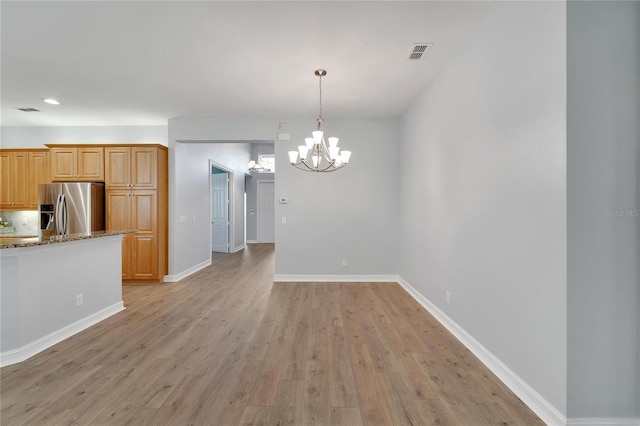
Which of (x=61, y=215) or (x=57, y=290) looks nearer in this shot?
(x=57, y=290)

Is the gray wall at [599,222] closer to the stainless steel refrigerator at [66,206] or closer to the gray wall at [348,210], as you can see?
the gray wall at [348,210]

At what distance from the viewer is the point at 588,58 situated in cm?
165

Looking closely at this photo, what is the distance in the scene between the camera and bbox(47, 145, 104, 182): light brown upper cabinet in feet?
16.4

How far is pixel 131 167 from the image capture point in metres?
5.04

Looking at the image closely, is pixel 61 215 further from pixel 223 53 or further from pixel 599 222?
pixel 599 222

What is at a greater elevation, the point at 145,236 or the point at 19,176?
the point at 19,176

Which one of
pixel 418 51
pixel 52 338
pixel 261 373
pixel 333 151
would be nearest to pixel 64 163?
pixel 52 338

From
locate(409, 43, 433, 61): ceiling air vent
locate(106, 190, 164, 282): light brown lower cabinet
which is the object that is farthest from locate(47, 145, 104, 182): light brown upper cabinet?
locate(409, 43, 433, 61): ceiling air vent

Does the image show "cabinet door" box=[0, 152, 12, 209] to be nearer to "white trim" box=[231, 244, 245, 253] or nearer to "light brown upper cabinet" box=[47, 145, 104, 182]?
"light brown upper cabinet" box=[47, 145, 104, 182]

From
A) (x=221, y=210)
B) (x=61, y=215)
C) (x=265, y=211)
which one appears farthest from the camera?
(x=265, y=211)

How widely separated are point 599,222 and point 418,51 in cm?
217

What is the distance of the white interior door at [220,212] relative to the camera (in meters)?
8.75

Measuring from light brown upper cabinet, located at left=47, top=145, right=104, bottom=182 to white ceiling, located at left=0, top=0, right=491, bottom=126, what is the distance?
661 millimetres

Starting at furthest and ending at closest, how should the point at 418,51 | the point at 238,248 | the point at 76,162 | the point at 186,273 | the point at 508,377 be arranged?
the point at 238,248 < the point at 186,273 < the point at 76,162 < the point at 418,51 < the point at 508,377
